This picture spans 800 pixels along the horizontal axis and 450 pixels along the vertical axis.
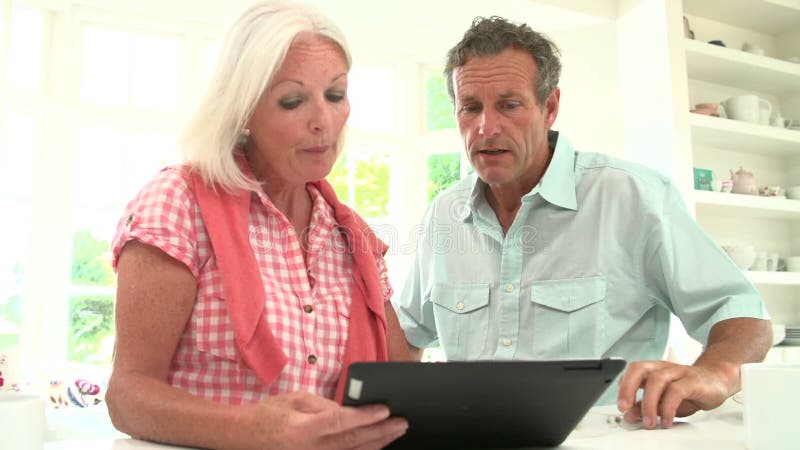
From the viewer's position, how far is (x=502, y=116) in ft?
5.54

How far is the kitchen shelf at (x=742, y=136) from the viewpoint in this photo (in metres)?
3.61

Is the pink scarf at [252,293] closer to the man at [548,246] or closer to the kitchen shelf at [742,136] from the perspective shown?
the man at [548,246]

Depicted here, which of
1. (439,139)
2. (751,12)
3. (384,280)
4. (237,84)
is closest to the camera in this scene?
(237,84)

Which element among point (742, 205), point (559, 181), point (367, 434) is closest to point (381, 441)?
point (367, 434)

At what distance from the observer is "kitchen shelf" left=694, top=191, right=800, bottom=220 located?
11.7ft

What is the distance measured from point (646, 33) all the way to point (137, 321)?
354 cm

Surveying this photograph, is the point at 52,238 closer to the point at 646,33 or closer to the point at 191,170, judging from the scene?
the point at 191,170

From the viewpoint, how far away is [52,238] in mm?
3654

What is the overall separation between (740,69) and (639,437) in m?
3.61

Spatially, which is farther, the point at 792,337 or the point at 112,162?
the point at 112,162

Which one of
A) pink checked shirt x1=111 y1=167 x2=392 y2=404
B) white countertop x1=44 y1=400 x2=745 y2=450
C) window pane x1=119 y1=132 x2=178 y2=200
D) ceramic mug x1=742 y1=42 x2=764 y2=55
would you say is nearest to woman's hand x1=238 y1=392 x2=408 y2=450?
white countertop x1=44 y1=400 x2=745 y2=450

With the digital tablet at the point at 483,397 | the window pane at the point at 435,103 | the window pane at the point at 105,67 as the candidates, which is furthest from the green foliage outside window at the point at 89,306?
the digital tablet at the point at 483,397

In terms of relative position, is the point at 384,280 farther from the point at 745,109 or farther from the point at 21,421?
the point at 745,109

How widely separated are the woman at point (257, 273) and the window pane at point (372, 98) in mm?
3303
